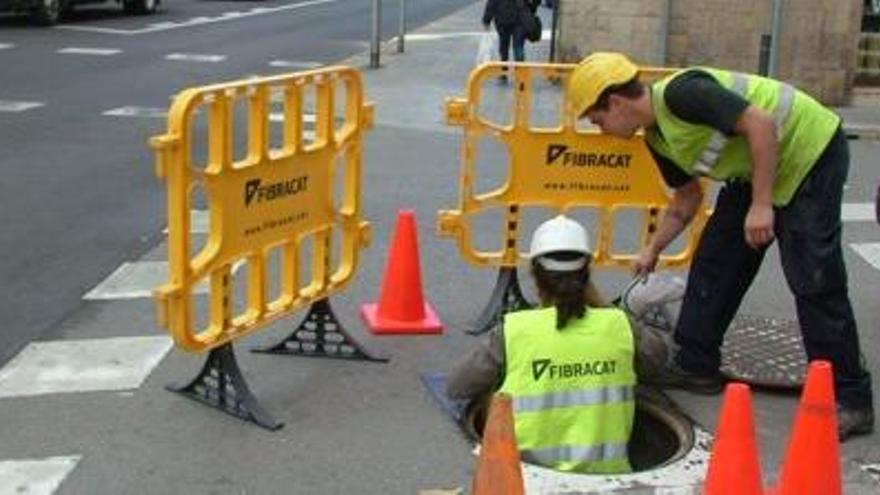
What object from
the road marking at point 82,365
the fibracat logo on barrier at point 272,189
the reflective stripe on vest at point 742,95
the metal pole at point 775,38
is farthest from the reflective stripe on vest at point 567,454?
the metal pole at point 775,38

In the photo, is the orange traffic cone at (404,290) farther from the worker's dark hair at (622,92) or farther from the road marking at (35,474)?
the road marking at (35,474)

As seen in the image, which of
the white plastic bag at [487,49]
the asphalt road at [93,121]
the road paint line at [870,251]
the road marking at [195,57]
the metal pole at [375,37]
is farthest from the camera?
the road marking at [195,57]

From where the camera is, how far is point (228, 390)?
5348mm

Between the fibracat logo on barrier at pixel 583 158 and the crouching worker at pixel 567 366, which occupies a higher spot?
the fibracat logo on barrier at pixel 583 158

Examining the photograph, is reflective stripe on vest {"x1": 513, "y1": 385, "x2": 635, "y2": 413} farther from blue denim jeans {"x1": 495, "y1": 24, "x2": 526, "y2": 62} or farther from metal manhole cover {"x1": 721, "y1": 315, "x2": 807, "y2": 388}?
blue denim jeans {"x1": 495, "y1": 24, "x2": 526, "y2": 62}

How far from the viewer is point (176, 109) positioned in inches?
181

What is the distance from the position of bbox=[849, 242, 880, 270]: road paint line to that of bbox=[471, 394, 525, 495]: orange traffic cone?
5017 millimetres

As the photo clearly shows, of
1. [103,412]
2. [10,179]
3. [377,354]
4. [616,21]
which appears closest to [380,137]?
[10,179]

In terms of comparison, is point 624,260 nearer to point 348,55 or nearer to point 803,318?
point 803,318

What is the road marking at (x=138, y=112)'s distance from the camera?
14078 millimetres

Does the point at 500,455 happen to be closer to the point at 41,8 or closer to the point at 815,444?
the point at 815,444

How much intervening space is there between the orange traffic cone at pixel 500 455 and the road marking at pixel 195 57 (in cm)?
1679

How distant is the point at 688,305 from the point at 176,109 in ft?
7.67

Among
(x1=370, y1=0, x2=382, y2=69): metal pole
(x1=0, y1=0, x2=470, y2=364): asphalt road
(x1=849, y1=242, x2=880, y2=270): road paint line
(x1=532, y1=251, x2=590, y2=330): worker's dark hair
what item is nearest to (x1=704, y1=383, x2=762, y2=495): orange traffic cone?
(x1=532, y1=251, x2=590, y2=330): worker's dark hair
